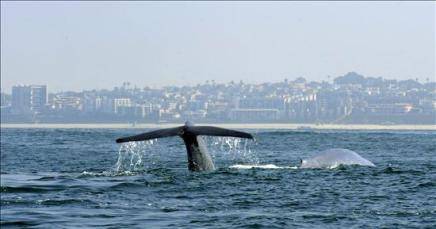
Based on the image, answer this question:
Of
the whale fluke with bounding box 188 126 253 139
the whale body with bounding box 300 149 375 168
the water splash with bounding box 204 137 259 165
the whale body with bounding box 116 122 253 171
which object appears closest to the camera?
the whale fluke with bounding box 188 126 253 139

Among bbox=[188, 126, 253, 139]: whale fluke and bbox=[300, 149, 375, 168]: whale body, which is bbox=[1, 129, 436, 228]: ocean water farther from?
bbox=[188, 126, 253, 139]: whale fluke

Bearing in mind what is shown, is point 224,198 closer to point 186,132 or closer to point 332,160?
point 186,132

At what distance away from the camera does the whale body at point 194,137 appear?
23297mm

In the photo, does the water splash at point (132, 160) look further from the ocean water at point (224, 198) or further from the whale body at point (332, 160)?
the whale body at point (332, 160)

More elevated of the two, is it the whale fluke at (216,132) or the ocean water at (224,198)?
the whale fluke at (216,132)

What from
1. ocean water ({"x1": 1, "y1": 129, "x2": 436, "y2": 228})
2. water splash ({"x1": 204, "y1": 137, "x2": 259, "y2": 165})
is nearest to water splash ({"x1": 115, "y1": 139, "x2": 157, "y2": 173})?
ocean water ({"x1": 1, "y1": 129, "x2": 436, "y2": 228})

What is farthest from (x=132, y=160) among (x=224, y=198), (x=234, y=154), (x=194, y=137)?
(x=224, y=198)

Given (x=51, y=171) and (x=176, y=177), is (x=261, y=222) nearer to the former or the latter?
(x=176, y=177)

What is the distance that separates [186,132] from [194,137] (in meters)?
0.29

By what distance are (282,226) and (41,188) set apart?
7338 millimetres

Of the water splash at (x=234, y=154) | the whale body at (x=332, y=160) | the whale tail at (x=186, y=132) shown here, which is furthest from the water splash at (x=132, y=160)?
the whale body at (x=332, y=160)

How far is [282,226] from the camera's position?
1661cm

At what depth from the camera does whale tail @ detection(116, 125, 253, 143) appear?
22.5m

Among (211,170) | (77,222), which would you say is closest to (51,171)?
(211,170)
